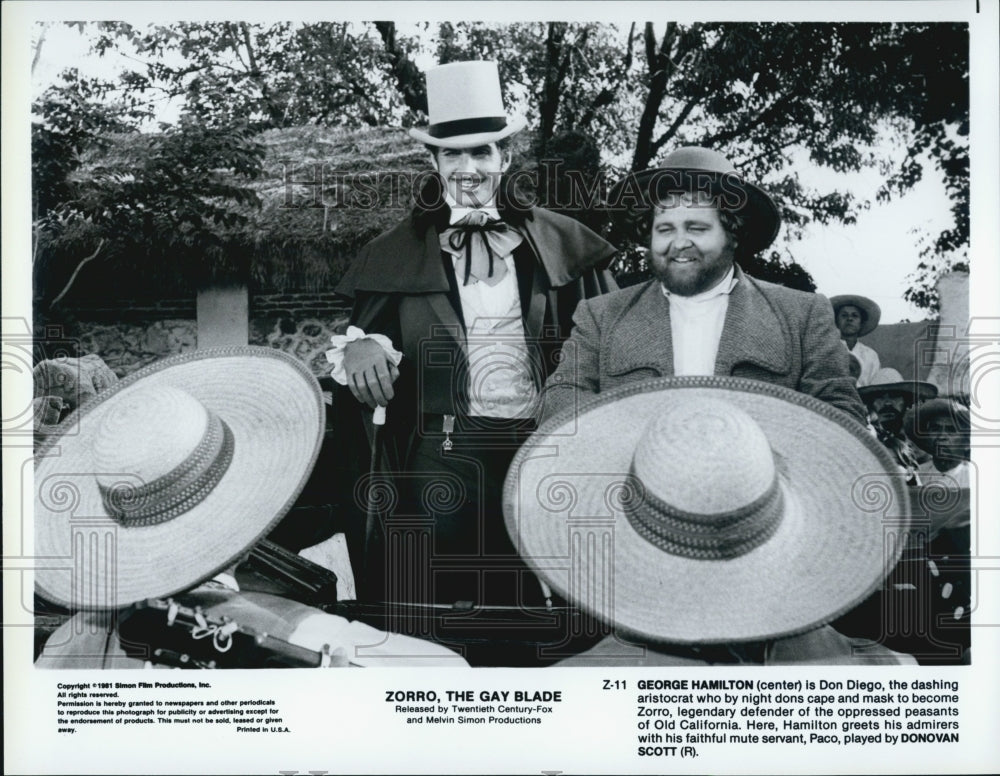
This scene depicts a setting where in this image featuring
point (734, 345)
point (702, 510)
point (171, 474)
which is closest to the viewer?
point (702, 510)

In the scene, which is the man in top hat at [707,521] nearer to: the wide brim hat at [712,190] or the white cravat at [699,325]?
the white cravat at [699,325]

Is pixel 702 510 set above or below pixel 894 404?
below

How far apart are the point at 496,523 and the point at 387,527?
49 centimetres

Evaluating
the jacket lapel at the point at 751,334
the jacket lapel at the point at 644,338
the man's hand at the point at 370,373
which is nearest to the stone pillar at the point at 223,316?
the man's hand at the point at 370,373

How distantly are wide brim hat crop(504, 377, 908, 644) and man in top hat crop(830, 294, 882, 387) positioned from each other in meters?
0.36

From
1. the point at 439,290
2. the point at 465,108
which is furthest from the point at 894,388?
the point at 465,108

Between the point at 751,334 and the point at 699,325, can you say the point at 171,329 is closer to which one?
the point at 699,325

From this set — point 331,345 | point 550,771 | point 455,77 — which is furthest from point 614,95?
point 550,771

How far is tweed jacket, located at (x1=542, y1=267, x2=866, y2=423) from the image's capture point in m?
4.52

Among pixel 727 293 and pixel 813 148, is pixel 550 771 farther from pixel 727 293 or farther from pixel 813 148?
pixel 813 148

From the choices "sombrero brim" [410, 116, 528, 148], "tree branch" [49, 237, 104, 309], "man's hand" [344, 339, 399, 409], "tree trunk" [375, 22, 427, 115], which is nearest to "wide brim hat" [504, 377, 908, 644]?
"man's hand" [344, 339, 399, 409]

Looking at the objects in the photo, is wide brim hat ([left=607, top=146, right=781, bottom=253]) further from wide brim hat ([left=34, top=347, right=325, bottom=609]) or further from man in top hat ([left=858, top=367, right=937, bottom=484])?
wide brim hat ([left=34, top=347, right=325, bottom=609])

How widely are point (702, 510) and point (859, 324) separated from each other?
139 centimetres

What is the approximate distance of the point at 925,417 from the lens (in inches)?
183
